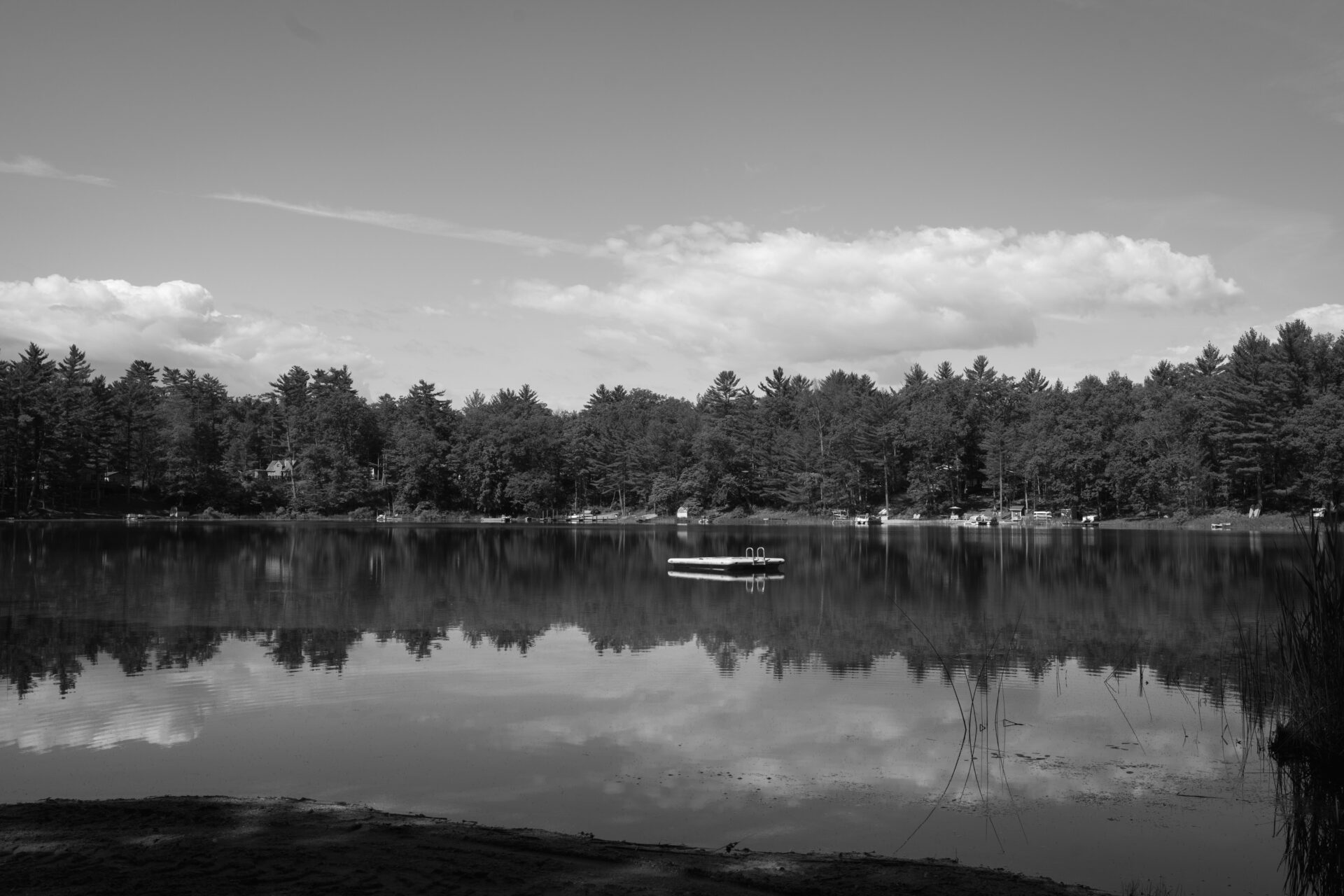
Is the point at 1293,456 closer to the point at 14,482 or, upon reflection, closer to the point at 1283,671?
the point at 1283,671

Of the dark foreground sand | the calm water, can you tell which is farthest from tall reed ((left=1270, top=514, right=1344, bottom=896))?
the dark foreground sand

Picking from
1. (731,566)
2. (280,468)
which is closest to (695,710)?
(731,566)

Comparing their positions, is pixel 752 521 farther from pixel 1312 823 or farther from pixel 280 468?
pixel 1312 823

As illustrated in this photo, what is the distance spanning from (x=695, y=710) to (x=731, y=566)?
26.1m

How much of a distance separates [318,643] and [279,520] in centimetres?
9384

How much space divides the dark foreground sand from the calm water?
3.57 ft

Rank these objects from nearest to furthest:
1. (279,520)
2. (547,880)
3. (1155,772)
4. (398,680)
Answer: (547,880), (1155,772), (398,680), (279,520)

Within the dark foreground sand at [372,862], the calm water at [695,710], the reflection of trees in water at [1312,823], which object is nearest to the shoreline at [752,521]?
the calm water at [695,710]

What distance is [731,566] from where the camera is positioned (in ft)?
132

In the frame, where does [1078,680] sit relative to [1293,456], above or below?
below

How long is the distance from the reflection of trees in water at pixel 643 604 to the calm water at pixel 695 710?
0.17 meters

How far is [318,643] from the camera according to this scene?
2047cm

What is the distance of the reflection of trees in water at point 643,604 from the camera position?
1927 centimetres

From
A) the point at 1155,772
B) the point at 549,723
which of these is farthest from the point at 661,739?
the point at 1155,772
